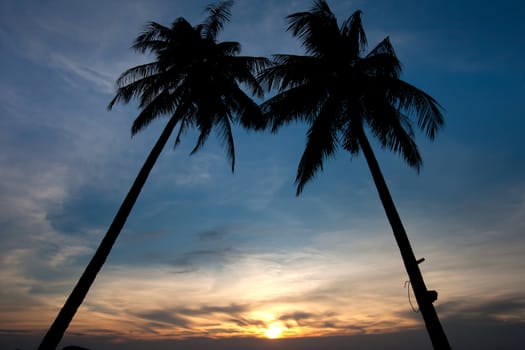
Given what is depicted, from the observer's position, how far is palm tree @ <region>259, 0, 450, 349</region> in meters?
12.1

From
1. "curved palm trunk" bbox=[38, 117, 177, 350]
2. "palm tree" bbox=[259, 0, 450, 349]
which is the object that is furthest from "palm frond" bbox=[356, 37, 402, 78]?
"curved palm trunk" bbox=[38, 117, 177, 350]

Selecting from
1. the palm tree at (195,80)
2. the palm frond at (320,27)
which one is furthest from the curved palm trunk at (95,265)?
the palm frond at (320,27)

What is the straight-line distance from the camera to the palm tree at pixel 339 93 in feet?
39.7

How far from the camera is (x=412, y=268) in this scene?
9836 mm

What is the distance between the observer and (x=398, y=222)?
10.5 meters

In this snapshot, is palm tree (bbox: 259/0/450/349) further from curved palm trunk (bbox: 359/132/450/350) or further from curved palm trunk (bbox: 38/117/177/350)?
curved palm trunk (bbox: 38/117/177/350)


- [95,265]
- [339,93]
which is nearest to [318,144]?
[339,93]

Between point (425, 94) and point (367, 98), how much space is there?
1.91 meters

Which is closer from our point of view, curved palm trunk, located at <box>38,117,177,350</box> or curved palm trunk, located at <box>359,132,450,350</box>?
curved palm trunk, located at <box>359,132,450,350</box>

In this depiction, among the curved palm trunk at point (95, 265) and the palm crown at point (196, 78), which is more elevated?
the palm crown at point (196, 78)

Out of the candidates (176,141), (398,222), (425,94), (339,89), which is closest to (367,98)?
(339,89)

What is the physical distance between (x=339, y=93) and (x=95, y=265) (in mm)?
10080

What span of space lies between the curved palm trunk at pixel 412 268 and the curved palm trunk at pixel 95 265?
7.70 metres

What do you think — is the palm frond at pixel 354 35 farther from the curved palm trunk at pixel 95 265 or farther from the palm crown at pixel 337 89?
the curved palm trunk at pixel 95 265
